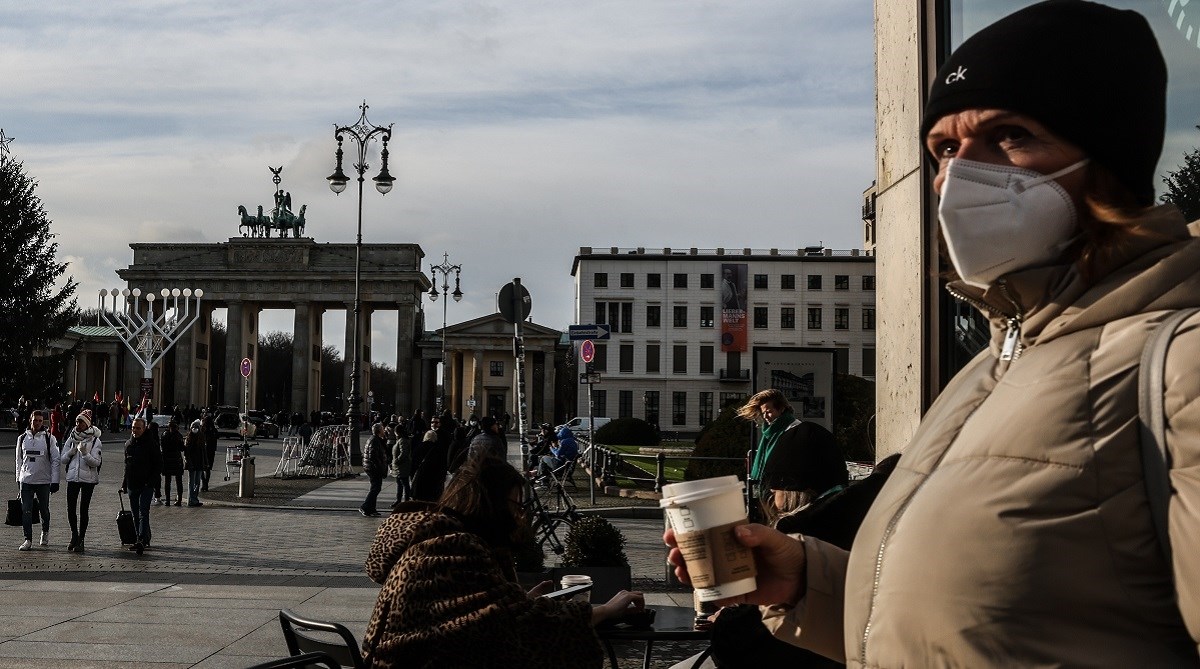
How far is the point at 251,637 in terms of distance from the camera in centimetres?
841

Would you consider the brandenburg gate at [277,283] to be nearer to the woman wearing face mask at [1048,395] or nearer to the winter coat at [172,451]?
the winter coat at [172,451]

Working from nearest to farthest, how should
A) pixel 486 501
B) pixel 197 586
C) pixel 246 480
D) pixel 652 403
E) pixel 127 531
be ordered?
pixel 486 501, pixel 197 586, pixel 127 531, pixel 246 480, pixel 652 403

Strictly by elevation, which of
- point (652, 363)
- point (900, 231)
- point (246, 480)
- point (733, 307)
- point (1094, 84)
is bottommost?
point (246, 480)

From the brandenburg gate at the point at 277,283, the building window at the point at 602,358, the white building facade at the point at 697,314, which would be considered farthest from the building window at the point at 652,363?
the brandenburg gate at the point at 277,283

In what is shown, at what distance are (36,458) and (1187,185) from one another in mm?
13673

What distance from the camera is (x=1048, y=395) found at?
1347 mm

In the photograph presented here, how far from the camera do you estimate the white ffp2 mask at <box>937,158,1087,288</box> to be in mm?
1491

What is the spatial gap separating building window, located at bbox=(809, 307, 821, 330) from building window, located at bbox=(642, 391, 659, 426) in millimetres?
13169

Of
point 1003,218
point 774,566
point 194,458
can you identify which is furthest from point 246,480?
point 1003,218

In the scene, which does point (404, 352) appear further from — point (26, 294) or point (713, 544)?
point (713, 544)

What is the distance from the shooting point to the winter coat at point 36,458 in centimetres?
1440

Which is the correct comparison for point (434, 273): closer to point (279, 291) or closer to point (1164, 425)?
point (279, 291)

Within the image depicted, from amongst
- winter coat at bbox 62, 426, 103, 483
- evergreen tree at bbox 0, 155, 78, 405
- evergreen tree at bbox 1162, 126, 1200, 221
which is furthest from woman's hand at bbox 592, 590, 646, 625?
evergreen tree at bbox 0, 155, 78, 405

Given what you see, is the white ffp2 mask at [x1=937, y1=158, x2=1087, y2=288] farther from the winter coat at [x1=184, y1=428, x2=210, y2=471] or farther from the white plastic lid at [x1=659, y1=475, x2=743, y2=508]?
the winter coat at [x1=184, y1=428, x2=210, y2=471]
